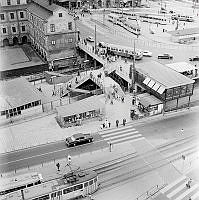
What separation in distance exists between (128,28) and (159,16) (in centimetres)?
1136

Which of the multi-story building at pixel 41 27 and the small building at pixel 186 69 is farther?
the multi-story building at pixel 41 27

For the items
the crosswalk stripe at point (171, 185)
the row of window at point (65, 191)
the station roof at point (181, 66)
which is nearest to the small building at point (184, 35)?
the station roof at point (181, 66)

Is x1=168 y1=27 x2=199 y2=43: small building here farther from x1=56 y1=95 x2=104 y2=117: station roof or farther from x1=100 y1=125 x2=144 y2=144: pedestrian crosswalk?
x1=100 y1=125 x2=144 y2=144: pedestrian crosswalk

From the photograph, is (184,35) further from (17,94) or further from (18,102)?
(18,102)

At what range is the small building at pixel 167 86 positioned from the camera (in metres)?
25.3

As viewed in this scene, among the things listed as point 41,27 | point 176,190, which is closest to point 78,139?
point 176,190

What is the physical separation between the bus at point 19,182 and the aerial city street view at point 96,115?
0.05m

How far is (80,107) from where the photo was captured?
24594 millimetres

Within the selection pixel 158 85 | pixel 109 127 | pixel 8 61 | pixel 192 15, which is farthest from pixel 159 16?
pixel 109 127

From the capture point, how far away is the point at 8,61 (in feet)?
132

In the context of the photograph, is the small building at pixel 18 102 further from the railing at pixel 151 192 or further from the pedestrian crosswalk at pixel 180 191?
the pedestrian crosswalk at pixel 180 191

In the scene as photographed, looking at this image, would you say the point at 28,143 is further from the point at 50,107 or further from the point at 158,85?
the point at 158,85

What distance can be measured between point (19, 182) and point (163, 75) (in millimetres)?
14816

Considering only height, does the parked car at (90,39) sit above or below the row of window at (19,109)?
above
